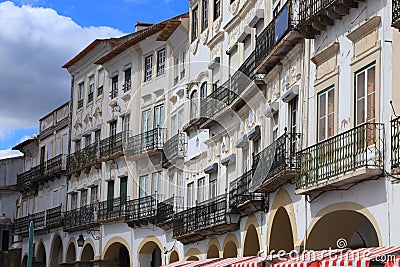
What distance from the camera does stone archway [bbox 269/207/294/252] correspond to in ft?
78.0

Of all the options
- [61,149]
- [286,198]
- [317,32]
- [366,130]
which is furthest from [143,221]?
[366,130]

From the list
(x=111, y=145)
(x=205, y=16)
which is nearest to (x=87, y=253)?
(x=111, y=145)

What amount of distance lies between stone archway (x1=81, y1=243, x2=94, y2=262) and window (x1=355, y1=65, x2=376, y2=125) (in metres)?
30.0

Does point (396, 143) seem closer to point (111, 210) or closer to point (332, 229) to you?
point (332, 229)

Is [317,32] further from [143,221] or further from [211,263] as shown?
[143,221]

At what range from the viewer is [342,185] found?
18094 millimetres

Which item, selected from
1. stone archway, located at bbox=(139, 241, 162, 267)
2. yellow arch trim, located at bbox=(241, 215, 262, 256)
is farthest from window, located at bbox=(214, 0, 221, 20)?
stone archway, located at bbox=(139, 241, 162, 267)

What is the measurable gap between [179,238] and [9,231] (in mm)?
33325

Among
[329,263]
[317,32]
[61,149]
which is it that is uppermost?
[61,149]

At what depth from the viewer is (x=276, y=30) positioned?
2303cm

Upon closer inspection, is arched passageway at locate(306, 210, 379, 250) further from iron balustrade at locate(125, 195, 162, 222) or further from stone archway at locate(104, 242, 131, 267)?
stone archway at locate(104, 242, 131, 267)

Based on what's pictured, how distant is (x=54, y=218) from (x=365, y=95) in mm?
35357

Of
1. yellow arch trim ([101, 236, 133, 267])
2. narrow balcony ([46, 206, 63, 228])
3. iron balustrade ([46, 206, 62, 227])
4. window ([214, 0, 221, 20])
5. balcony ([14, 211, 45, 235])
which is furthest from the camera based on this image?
balcony ([14, 211, 45, 235])

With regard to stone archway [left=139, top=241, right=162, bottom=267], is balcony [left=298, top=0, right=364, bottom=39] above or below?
above
